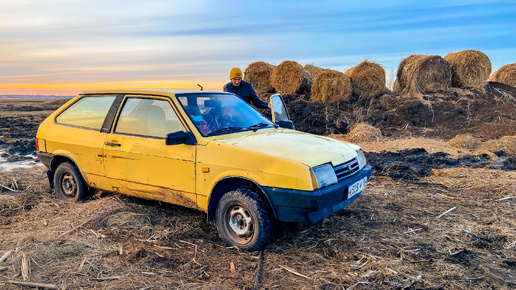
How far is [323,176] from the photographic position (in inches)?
145

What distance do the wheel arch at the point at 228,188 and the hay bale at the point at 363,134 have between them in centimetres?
883

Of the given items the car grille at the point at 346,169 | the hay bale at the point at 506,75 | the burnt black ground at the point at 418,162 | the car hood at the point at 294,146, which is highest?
the hay bale at the point at 506,75

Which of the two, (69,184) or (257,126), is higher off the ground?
(257,126)

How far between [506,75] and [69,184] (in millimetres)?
19841

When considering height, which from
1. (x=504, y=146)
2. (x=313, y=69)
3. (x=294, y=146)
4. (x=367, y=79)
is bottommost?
(x=504, y=146)

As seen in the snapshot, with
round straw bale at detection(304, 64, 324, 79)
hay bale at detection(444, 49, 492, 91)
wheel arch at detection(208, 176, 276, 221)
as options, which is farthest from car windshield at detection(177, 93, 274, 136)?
hay bale at detection(444, 49, 492, 91)

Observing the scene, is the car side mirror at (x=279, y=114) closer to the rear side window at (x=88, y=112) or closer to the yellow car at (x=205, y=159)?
the yellow car at (x=205, y=159)

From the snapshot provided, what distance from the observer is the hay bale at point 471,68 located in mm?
16422

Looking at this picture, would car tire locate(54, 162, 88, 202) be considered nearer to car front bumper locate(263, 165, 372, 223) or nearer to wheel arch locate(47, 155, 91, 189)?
wheel arch locate(47, 155, 91, 189)

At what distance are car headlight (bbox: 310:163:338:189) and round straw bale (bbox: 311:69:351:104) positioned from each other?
12.0 metres

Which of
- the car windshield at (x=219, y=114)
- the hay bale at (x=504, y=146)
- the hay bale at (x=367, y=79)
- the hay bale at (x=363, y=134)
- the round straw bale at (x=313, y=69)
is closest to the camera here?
the car windshield at (x=219, y=114)

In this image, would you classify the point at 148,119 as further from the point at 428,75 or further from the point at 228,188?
the point at 428,75

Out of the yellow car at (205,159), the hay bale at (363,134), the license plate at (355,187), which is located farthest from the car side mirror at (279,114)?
the hay bale at (363,134)

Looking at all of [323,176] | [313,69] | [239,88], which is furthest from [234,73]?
[313,69]
